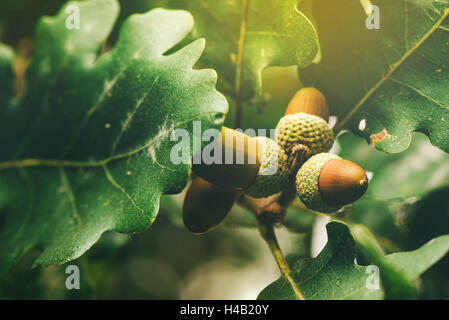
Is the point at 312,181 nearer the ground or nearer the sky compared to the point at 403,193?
nearer the sky

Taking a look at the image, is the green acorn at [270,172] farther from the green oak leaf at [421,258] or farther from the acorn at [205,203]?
the green oak leaf at [421,258]

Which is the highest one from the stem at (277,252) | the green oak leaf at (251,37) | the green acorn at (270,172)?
the green oak leaf at (251,37)

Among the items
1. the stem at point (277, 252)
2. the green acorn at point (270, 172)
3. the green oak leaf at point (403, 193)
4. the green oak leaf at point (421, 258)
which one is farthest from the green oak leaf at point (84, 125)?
the green oak leaf at point (403, 193)

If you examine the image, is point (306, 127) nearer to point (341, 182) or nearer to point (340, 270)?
point (341, 182)

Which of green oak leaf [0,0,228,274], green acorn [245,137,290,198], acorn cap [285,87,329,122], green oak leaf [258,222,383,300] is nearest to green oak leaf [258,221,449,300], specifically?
green oak leaf [258,222,383,300]

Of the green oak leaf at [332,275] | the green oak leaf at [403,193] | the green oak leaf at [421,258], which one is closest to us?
the green oak leaf at [421,258]

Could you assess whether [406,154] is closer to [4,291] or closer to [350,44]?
[350,44]

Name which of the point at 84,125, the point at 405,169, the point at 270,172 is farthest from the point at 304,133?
the point at 405,169
